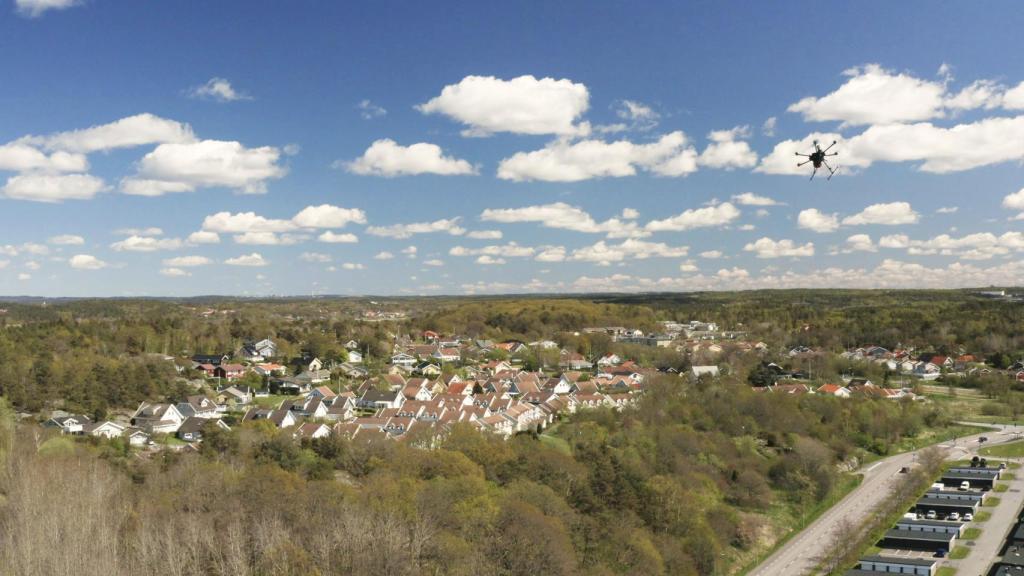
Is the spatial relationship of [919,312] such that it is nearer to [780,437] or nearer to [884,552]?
[780,437]

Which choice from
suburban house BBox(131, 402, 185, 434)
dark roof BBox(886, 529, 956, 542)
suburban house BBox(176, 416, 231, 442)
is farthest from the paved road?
suburban house BBox(131, 402, 185, 434)

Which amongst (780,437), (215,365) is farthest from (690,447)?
(215,365)

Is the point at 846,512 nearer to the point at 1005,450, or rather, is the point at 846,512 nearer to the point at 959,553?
the point at 959,553

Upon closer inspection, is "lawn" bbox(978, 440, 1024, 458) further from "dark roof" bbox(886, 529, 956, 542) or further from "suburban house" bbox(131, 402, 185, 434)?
"suburban house" bbox(131, 402, 185, 434)

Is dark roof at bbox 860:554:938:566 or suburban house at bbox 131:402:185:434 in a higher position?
suburban house at bbox 131:402:185:434

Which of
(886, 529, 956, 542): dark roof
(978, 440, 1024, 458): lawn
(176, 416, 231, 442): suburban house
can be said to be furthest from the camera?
(978, 440, 1024, 458): lawn
